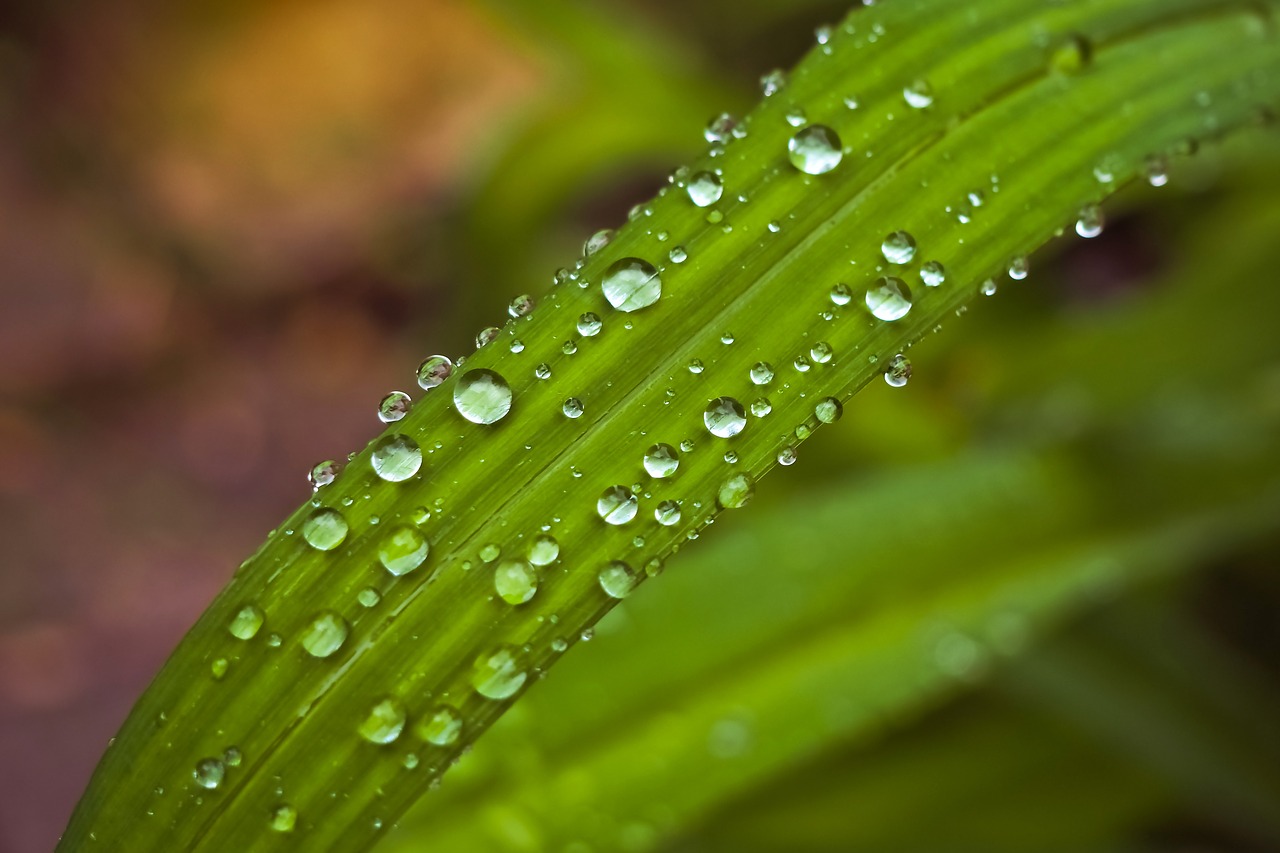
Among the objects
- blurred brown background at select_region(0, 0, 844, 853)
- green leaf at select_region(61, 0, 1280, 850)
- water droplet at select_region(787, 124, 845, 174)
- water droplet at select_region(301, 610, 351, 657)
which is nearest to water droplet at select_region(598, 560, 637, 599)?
green leaf at select_region(61, 0, 1280, 850)

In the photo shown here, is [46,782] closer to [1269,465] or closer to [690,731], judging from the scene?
[690,731]

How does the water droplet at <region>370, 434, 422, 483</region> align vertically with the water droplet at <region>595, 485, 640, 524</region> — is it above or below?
above

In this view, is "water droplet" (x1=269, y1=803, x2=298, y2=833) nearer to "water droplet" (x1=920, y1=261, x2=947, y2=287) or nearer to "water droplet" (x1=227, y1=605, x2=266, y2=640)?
"water droplet" (x1=227, y1=605, x2=266, y2=640)

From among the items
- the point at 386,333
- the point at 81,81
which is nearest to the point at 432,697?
the point at 386,333

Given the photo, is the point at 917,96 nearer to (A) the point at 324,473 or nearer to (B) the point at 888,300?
(B) the point at 888,300

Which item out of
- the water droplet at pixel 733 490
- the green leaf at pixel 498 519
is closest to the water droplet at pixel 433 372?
the green leaf at pixel 498 519

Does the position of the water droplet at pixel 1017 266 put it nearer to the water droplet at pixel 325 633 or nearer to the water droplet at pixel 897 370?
the water droplet at pixel 897 370
